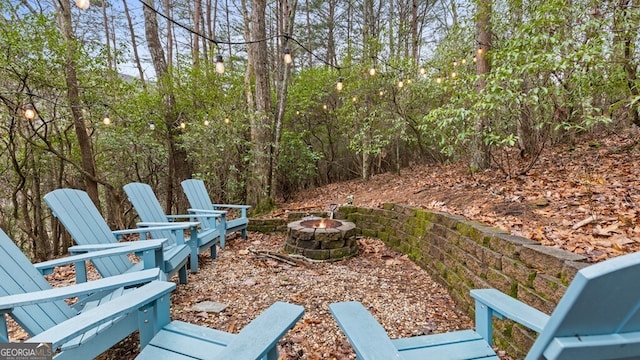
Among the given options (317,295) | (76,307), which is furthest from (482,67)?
(76,307)

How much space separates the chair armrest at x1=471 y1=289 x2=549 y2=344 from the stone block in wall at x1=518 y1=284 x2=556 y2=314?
1.64 feet

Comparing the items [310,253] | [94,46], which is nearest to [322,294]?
[310,253]

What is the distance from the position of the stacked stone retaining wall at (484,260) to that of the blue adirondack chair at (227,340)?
1.35 metres

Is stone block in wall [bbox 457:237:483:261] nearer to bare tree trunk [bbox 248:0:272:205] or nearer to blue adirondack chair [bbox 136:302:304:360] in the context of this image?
blue adirondack chair [bbox 136:302:304:360]

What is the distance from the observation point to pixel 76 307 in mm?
1691

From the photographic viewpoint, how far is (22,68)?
12.5 ft

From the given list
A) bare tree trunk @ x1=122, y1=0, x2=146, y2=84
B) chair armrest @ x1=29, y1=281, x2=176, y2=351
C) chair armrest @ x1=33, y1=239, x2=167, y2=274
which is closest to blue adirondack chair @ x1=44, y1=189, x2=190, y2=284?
chair armrest @ x1=33, y1=239, x2=167, y2=274

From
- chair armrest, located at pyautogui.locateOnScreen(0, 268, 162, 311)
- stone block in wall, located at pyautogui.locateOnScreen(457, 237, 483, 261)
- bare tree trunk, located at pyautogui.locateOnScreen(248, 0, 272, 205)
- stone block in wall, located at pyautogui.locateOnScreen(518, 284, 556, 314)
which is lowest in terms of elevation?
stone block in wall, located at pyautogui.locateOnScreen(518, 284, 556, 314)

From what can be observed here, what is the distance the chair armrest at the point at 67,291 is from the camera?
1.08 meters

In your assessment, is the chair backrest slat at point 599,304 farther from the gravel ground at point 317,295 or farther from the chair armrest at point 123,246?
the chair armrest at point 123,246

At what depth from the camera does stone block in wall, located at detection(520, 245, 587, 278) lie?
1504mm

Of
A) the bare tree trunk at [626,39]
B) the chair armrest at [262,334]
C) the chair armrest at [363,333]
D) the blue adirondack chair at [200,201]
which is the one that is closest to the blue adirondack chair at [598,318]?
the chair armrest at [363,333]

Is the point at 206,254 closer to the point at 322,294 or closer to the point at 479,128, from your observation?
the point at 322,294

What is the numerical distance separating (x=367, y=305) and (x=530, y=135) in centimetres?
321
